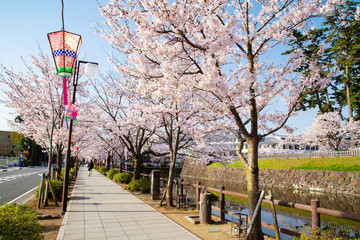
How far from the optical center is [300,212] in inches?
486

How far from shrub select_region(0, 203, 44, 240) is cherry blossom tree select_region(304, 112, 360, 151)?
31.6 m

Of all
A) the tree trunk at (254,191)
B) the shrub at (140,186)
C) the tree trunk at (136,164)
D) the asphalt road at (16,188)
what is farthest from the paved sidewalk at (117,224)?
the tree trunk at (136,164)

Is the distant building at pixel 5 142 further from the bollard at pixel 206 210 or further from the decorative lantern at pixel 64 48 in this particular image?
the bollard at pixel 206 210

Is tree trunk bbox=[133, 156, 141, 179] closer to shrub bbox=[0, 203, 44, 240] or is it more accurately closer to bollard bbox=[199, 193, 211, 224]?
bollard bbox=[199, 193, 211, 224]

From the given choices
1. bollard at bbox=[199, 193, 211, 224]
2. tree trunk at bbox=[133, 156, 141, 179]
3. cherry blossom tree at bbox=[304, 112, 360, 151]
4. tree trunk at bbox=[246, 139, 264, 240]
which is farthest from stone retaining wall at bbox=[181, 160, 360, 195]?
tree trunk at bbox=[246, 139, 264, 240]

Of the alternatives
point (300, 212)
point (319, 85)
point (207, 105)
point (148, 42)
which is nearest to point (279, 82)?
point (319, 85)

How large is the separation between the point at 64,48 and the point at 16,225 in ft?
17.9

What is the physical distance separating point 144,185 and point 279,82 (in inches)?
410

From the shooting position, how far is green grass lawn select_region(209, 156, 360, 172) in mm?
20353

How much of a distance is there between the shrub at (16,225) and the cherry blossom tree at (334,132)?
104 ft

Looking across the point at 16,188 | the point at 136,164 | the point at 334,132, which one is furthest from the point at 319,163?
the point at 16,188

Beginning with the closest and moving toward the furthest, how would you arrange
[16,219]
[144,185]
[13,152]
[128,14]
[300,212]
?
[16,219]
[128,14]
[300,212]
[144,185]
[13,152]

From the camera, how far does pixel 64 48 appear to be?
24.3ft

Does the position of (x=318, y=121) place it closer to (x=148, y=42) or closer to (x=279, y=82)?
(x=279, y=82)
